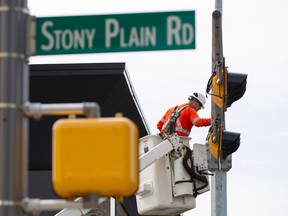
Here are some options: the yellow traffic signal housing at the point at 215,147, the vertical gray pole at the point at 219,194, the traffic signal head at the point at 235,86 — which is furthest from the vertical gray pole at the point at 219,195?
the traffic signal head at the point at 235,86

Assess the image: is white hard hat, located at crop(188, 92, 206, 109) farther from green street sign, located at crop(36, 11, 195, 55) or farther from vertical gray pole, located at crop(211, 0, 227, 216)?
green street sign, located at crop(36, 11, 195, 55)

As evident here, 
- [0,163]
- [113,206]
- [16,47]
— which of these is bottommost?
[113,206]

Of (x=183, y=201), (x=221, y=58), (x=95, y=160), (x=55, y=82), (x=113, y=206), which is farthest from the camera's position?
(x=113, y=206)

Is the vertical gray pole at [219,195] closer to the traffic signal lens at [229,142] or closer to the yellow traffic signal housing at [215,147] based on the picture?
the yellow traffic signal housing at [215,147]

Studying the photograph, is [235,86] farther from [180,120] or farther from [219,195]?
[180,120]

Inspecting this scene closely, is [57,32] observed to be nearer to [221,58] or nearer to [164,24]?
[164,24]

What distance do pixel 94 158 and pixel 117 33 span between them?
111 cm

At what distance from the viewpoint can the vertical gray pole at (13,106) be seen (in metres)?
6.48

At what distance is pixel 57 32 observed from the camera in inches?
273

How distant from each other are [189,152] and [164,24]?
9.02 metres

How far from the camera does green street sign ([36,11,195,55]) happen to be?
6.83 meters

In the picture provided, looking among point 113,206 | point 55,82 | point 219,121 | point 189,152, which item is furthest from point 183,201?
point 113,206

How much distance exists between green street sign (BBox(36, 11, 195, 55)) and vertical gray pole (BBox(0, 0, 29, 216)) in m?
0.21

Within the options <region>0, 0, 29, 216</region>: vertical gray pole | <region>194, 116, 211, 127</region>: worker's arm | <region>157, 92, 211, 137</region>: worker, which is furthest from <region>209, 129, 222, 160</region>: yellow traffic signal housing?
<region>0, 0, 29, 216</region>: vertical gray pole
